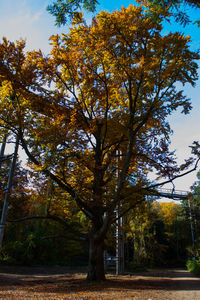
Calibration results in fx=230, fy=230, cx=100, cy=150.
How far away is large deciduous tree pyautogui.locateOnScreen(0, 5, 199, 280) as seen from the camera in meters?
6.91

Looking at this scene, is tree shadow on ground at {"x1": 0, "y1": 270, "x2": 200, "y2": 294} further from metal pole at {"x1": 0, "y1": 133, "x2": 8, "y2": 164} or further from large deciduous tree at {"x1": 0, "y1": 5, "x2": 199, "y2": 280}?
metal pole at {"x1": 0, "y1": 133, "x2": 8, "y2": 164}

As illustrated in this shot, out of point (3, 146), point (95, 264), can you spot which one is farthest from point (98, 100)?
point (95, 264)

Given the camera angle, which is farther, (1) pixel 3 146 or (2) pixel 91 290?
(1) pixel 3 146

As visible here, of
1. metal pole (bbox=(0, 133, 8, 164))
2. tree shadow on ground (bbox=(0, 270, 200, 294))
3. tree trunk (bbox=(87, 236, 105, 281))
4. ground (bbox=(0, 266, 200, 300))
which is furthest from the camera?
tree trunk (bbox=(87, 236, 105, 281))

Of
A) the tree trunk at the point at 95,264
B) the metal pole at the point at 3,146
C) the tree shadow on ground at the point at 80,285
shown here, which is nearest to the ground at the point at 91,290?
the tree shadow on ground at the point at 80,285

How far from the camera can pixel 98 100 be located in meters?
9.03

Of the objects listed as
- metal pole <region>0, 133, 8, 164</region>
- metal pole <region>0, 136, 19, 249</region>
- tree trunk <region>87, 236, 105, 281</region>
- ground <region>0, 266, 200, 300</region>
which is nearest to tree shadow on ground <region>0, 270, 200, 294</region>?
ground <region>0, 266, 200, 300</region>

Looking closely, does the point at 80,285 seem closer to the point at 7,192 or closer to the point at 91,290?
the point at 91,290

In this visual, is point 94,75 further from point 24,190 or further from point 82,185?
point 24,190

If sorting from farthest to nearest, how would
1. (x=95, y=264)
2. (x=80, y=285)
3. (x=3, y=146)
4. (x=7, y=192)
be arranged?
1. (x=95, y=264)
2. (x=3, y=146)
3. (x=80, y=285)
4. (x=7, y=192)

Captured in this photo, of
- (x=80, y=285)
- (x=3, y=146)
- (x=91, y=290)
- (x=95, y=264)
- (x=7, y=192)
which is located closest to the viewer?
(x=91, y=290)

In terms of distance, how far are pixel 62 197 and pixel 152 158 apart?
382 centimetres

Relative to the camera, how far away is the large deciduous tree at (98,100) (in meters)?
6.91

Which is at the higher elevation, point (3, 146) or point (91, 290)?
point (3, 146)
